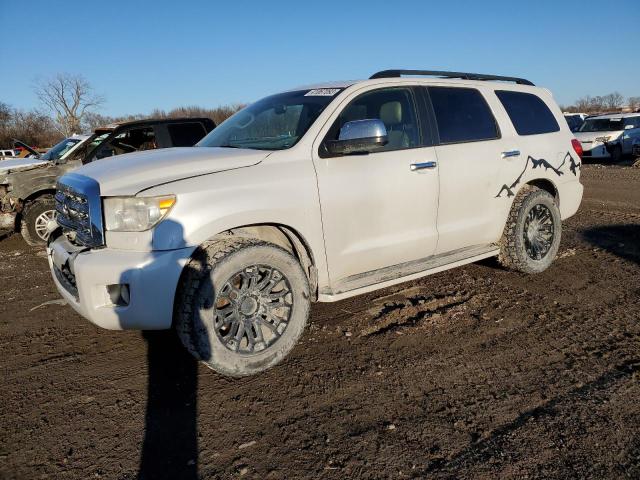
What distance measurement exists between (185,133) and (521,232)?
6.04 meters

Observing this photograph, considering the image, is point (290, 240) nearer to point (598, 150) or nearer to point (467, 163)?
point (467, 163)

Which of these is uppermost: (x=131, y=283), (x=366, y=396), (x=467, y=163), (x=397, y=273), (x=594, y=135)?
(x=467, y=163)

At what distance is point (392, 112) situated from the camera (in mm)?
3992

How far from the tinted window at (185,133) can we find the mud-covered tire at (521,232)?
5589 mm

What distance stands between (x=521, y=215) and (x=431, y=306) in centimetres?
131

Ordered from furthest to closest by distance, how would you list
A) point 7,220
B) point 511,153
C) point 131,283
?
point 7,220 → point 511,153 → point 131,283

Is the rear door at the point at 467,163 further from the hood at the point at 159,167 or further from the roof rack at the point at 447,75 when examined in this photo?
the hood at the point at 159,167

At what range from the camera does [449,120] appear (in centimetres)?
419

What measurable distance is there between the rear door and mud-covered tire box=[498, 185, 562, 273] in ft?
0.56

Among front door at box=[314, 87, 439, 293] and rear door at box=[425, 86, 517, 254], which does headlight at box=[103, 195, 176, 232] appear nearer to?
front door at box=[314, 87, 439, 293]

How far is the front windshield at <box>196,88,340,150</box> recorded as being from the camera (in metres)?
3.61

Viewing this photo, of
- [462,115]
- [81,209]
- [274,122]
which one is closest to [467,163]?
[462,115]

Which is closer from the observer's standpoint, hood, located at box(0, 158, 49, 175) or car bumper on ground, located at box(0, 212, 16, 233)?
car bumper on ground, located at box(0, 212, 16, 233)

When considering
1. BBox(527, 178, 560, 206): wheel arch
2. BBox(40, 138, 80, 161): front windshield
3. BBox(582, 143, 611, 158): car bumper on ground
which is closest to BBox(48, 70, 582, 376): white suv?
BBox(527, 178, 560, 206): wheel arch
